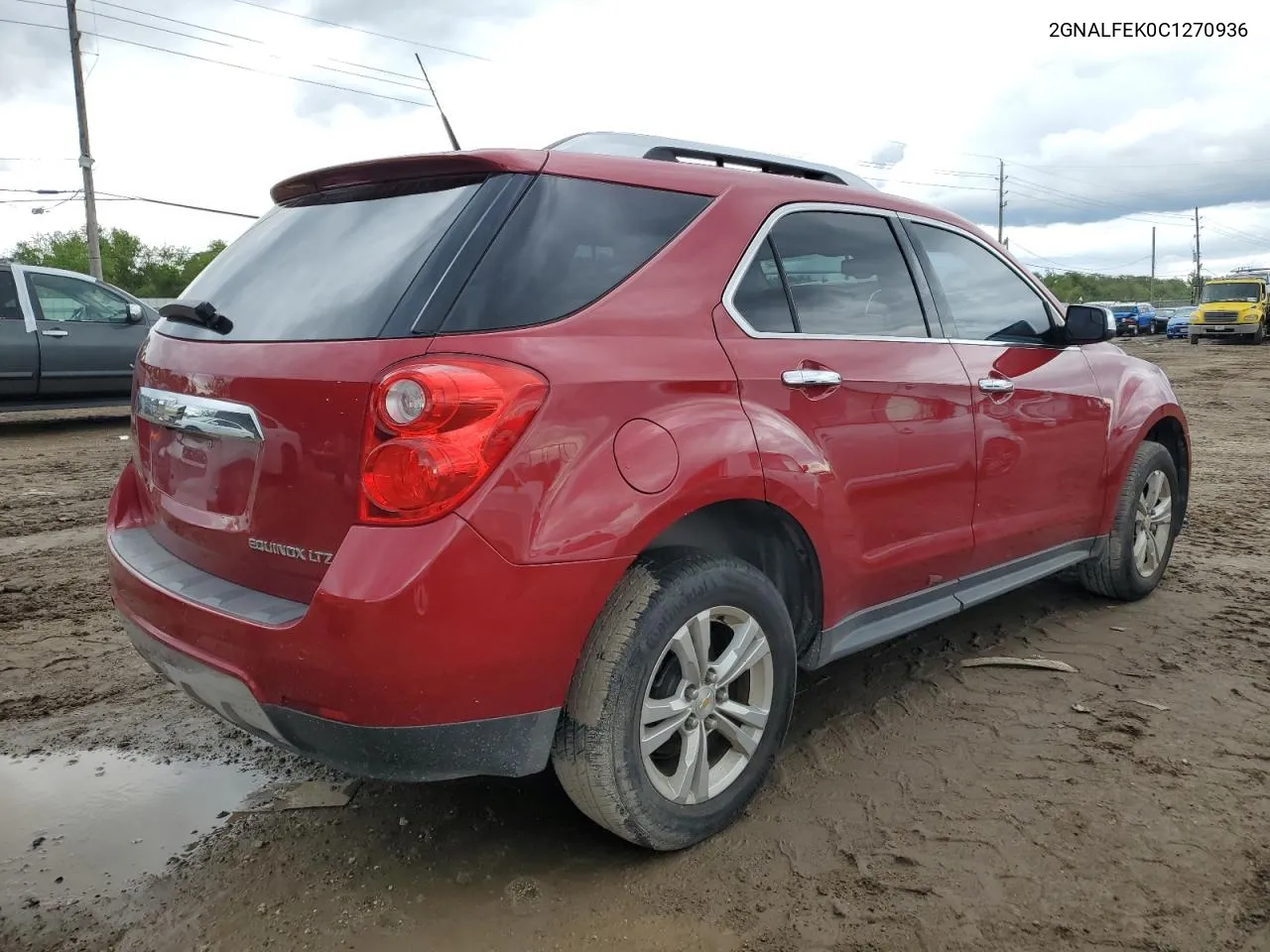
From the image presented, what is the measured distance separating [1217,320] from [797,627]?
3614 cm

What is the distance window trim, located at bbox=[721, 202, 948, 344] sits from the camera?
8.59 ft

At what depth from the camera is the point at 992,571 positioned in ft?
11.6

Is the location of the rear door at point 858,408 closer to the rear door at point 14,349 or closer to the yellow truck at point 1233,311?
the rear door at point 14,349

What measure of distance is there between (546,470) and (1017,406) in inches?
84.1

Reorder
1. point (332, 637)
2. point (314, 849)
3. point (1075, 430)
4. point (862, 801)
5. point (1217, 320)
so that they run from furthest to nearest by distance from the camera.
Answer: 1. point (1217, 320)
2. point (1075, 430)
3. point (862, 801)
4. point (314, 849)
5. point (332, 637)

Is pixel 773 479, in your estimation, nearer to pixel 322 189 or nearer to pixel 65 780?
pixel 322 189

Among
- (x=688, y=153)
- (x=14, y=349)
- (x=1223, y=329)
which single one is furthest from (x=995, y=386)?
(x=1223, y=329)

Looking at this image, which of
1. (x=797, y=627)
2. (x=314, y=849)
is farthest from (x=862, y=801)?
(x=314, y=849)

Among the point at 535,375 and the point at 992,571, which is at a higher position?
the point at 535,375

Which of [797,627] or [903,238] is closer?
[797,627]

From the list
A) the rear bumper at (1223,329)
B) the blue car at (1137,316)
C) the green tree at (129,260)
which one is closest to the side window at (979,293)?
the rear bumper at (1223,329)

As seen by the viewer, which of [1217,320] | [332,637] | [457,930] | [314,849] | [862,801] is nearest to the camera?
[332,637]

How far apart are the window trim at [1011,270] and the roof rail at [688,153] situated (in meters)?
0.20

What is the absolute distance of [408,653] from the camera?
6.48ft
